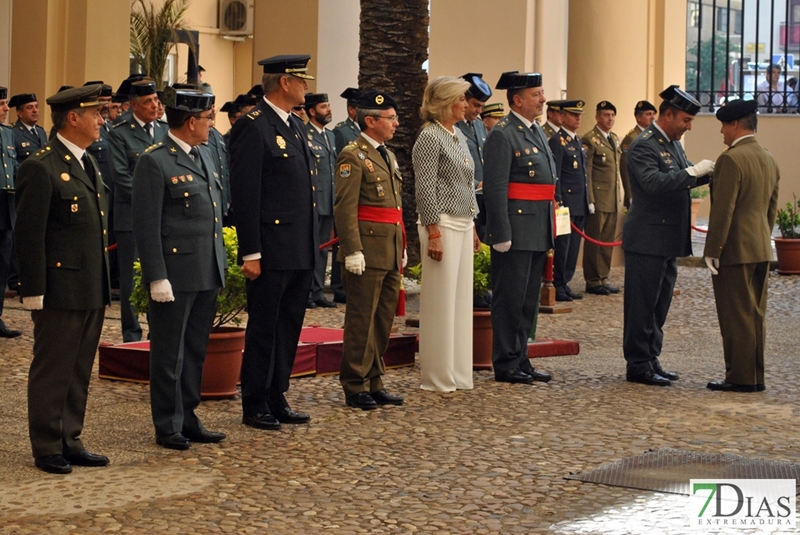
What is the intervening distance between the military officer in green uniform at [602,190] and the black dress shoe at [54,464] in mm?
8677

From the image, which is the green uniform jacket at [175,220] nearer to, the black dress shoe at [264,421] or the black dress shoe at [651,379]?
the black dress shoe at [264,421]

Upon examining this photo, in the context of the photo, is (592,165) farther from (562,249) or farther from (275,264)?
(275,264)

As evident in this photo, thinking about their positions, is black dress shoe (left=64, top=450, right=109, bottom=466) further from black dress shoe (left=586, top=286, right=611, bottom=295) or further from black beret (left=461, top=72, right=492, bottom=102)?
black dress shoe (left=586, top=286, right=611, bottom=295)

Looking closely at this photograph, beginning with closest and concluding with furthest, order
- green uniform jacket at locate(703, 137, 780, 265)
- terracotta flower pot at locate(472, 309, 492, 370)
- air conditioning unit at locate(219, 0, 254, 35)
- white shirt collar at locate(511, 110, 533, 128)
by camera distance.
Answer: green uniform jacket at locate(703, 137, 780, 265) → white shirt collar at locate(511, 110, 533, 128) → terracotta flower pot at locate(472, 309, 492, 370) → air conditioning unit at locate(219, 0, 254, 35)

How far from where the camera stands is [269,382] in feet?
22.9

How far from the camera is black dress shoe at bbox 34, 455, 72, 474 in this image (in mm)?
5754

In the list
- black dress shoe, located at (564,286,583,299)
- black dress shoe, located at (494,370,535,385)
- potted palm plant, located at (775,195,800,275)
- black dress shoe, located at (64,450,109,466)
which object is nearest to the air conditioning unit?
potted palm plant, located at (775,195,800,275)

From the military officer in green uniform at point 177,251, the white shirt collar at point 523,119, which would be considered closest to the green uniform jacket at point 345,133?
the white shirt collar at point 523,119

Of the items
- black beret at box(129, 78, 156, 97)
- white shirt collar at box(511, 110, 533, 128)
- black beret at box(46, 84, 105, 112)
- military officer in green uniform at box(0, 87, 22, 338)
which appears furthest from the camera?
military officer in green uniform at box(0, 87, 22, 338)

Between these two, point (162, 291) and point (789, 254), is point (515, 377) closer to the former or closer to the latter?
point (162, 291)

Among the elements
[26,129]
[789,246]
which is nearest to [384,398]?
[26,129]

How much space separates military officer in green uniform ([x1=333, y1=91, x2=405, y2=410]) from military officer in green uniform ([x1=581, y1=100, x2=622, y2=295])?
645cm

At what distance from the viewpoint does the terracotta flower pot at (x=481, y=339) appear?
8.85m

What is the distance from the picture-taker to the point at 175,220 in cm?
627
